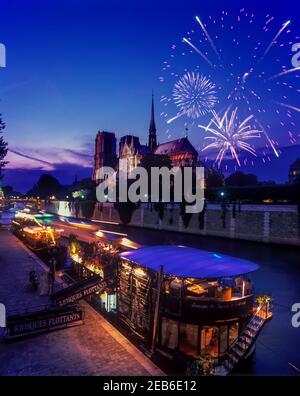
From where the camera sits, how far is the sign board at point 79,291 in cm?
1467

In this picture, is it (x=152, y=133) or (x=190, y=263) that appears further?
(x=152, y=133)

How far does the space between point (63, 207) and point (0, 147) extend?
100 m

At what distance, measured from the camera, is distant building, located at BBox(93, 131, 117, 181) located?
14950cm

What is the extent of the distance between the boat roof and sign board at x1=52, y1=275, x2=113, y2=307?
173 cm

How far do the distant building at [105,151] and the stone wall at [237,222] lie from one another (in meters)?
75.9

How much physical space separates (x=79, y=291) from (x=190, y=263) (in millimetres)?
5631

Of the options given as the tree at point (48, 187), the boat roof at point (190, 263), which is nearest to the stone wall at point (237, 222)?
the boat roof at point (190, 263)

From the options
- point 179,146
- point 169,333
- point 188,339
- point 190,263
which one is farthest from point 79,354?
point 179,146

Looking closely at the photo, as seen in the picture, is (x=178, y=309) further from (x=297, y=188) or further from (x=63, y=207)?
(x=63, y=207)

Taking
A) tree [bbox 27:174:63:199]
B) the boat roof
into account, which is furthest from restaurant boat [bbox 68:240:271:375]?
tree [bbox 27:174:63:199]

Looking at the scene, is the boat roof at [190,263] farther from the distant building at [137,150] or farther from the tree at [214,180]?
the distant building at [137,150]

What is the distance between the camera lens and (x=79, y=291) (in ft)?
49.0

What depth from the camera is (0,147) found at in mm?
34281

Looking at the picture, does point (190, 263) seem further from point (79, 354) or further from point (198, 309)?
point (79, 354)
